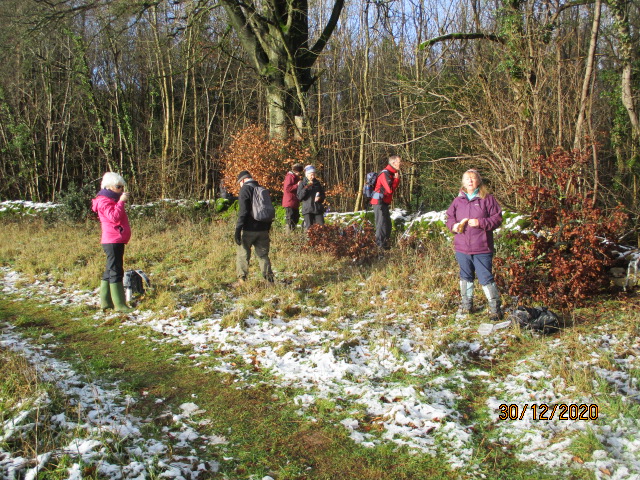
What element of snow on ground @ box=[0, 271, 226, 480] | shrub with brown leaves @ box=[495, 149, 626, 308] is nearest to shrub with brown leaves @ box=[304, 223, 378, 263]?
shrub with brown leaves @ box=[495, 149, 626, 308]

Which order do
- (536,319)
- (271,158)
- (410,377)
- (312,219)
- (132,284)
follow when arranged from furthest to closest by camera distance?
(271,158)
(312,219)
(132,284)
(536,319)
(410,377)

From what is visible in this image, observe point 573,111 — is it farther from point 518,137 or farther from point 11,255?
point 11,255

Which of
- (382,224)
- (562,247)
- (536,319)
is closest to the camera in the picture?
(536,319)

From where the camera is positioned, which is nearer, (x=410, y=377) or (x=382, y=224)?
(x=410, y=377)

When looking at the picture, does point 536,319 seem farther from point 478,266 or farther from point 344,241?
point 344,241

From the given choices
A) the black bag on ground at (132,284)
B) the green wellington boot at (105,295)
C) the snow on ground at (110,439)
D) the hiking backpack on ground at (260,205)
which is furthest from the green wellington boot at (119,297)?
the snow on ground at (110,439)

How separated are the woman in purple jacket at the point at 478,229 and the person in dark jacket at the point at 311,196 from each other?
4.44 meters

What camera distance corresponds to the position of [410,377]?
442 cm

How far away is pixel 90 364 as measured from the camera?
16.1ft

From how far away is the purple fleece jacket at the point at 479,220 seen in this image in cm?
537

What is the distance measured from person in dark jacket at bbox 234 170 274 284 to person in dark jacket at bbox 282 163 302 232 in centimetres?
312

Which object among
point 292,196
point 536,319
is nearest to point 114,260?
point 292,196

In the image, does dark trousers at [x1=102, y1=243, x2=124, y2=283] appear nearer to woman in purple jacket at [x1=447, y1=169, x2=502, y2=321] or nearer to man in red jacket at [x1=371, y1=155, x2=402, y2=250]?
woman in purple jacket at [x1=447, y1=169, x2=502, y2=321]

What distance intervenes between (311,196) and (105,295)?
4.55 metres
